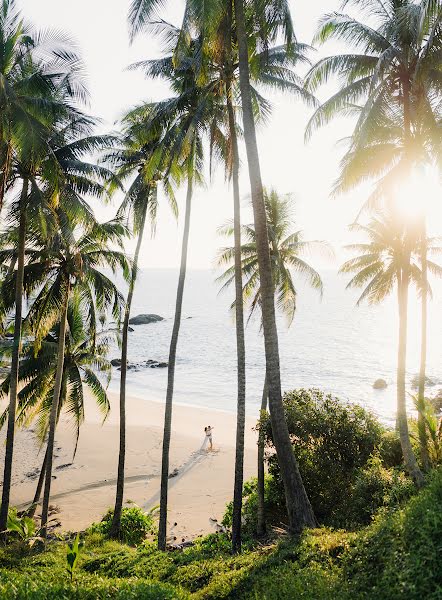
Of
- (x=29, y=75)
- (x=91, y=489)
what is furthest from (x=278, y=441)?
(x=91, y=489)

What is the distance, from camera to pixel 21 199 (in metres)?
11.5

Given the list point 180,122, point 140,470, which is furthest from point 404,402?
point 140,470

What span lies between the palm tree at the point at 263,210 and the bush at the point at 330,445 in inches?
124

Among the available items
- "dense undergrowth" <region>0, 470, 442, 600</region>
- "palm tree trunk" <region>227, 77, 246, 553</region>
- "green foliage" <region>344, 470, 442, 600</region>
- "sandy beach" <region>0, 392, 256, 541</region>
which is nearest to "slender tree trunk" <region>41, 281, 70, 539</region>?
"sandy beach" <region>0, 392, 256, 541</region>

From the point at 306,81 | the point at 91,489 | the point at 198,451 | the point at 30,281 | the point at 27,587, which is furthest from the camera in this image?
the point at 198,451

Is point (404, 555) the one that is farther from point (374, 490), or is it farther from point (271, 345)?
point (374, 490)

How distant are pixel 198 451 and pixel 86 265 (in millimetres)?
14266

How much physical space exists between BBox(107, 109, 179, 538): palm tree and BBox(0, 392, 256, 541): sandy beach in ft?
11.8

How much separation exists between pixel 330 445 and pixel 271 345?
4.67 metres

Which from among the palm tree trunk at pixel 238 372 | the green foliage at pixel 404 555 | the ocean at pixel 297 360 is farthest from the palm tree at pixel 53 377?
the green foliage at pixel 404 555

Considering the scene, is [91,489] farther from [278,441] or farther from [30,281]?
[278,441]

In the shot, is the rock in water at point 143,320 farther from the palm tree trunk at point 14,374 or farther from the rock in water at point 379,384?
the palm tree trunk at point 14,374

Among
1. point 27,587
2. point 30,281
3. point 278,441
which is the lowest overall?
point 27,587

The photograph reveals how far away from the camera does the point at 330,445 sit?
12234mm
